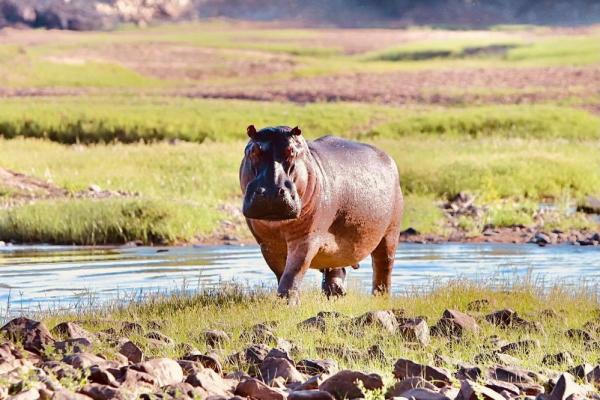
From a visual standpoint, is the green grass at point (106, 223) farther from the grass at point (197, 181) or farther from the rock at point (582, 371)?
the rock at point (582, 371)

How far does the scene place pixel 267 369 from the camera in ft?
28.3

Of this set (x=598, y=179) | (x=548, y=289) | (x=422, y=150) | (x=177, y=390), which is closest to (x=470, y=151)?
(x=422, y=150)

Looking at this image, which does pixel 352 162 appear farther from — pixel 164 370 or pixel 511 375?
pixel 164 370

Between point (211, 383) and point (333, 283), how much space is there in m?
5.07

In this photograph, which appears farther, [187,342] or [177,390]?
[187,342]

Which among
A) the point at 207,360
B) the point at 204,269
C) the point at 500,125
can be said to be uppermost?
the point at 207,360

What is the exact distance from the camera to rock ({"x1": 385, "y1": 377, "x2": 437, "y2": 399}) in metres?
7.92

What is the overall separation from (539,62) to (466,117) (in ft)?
154

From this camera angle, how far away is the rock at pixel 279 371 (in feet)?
27.6

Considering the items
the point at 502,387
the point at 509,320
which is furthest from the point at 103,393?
the point at 509,320

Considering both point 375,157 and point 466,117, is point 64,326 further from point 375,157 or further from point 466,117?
point 466,117

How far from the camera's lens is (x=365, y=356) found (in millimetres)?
9211

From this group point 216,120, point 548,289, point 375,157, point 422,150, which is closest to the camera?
point 375,157

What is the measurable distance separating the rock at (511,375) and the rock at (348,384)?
865mm
